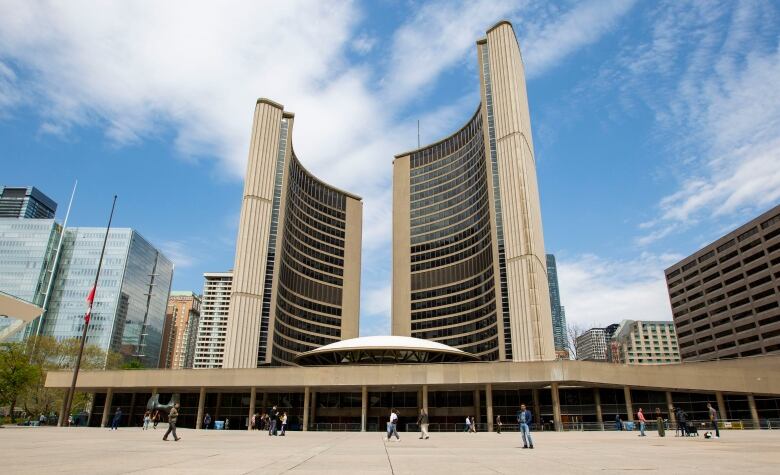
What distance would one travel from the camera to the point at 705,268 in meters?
119

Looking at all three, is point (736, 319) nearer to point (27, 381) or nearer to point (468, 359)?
point (468, 359)

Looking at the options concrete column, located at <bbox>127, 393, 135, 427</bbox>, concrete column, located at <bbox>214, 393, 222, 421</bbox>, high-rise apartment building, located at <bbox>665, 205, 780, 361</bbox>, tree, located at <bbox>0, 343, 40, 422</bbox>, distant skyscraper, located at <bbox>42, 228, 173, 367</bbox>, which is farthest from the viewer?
distant skyscraper, located at <bbox>42, 228, 173, 367</bbox>

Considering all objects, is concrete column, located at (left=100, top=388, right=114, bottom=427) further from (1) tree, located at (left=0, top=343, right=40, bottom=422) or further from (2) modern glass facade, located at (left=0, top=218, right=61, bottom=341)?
(2) modern glass facade, located at (left=0, top=218, right=61, bottom=341)

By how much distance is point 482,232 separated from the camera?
102188 millimetres

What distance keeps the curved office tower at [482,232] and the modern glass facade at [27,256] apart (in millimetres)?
107156

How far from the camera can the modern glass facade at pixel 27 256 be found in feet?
473

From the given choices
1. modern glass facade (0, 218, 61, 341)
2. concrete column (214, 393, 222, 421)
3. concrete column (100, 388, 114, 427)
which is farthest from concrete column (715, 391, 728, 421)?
modern glass facade (0, 218, 61, 341)

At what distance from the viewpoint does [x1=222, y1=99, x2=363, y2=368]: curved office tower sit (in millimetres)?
90125

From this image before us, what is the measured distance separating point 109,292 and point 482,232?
118 metres

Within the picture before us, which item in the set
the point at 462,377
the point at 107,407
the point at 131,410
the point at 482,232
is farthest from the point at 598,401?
the point at 107,407

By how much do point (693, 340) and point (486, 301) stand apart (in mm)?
61497

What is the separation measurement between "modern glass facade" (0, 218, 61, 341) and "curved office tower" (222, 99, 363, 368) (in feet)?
289

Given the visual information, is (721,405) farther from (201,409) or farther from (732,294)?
(732,294)

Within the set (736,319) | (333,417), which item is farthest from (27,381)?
(736,319)
